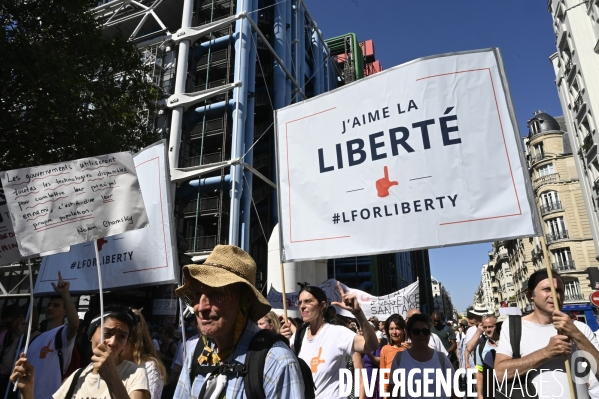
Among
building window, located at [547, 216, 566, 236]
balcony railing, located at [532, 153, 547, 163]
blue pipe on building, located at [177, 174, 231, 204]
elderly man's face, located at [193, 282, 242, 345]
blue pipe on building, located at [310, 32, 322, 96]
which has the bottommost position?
elderly man's face, located at [193, 282, 242, 345]

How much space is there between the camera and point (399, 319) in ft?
17.9

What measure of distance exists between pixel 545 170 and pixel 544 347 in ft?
165

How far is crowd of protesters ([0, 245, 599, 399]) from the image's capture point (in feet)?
5.95

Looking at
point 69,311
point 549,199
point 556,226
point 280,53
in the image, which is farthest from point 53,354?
point 549,199

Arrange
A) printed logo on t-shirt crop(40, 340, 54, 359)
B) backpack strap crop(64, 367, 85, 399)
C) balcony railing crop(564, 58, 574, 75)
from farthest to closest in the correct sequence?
balcony railing crop(564, 58, 574, 75), printed logo on t-shirt crop(40, 340, 54, 359), backpack strap crop(64, 367, 85, 399)

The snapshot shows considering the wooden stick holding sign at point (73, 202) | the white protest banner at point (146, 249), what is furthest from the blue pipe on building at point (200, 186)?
the wooden stick holding sign at point (73, 202)

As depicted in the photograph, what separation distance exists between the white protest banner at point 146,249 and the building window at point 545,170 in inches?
1949

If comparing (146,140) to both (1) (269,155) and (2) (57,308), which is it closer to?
(2) (57,308)

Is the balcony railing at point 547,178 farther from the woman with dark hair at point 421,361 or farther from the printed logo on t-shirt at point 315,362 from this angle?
the printed logo on t-shirt at point 315,362

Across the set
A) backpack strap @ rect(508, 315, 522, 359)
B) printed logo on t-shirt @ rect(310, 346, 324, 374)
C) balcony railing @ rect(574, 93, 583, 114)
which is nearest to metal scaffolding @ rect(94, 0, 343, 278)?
balcony railing @ rect(574, 93, 583, 114)

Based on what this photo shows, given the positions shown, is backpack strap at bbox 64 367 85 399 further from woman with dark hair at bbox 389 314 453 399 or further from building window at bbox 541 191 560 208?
building window at bbox 541 191 560 208

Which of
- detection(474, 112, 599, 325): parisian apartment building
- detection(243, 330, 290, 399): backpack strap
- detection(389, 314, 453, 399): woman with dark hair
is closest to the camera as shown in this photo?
detection(243, 330, 290, 399): backpack strap

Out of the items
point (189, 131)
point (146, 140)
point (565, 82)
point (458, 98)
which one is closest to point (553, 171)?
point (565, 82)

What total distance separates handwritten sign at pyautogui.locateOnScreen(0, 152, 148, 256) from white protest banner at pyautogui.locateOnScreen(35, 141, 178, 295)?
596mm
